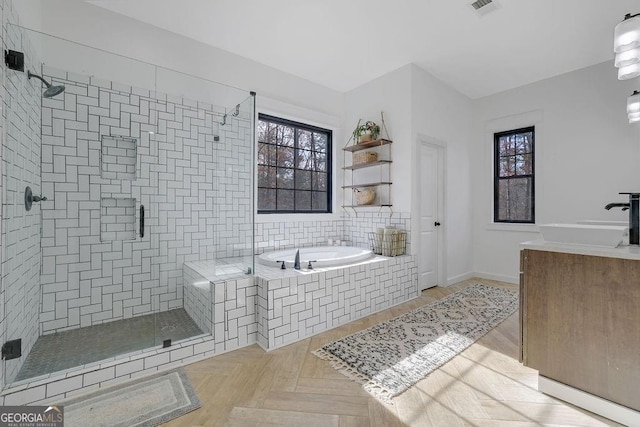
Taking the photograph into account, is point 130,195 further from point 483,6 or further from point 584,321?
point 483,6

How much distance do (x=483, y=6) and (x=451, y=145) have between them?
183 cm

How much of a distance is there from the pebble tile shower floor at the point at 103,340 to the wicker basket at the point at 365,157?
264 cm

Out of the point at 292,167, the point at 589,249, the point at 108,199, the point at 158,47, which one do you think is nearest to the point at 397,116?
the point at 292,167

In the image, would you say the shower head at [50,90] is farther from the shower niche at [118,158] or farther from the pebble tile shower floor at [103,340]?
the pebble tile shower floor at [103,340]

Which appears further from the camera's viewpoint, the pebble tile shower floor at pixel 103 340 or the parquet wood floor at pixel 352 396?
the pebble tile shower floor at pixel 103 340

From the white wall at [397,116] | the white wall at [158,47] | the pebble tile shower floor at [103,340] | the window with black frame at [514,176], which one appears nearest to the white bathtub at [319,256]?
the white wall at [397,116]

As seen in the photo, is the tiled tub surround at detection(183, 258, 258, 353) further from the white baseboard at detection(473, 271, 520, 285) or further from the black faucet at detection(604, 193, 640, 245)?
the white baseboard at detection(473, 271, 520, 285)

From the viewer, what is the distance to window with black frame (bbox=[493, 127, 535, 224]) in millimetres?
3963

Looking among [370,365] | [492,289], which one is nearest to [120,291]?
[370,365]

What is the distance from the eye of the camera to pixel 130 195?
251cm

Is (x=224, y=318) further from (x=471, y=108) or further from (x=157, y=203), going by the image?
(x=471, y=108)

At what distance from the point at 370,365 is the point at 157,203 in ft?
7.51

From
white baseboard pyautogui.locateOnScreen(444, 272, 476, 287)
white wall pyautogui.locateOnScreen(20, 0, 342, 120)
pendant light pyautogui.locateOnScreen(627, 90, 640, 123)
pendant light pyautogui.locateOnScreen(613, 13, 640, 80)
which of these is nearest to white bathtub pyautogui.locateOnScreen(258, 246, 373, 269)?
white baseboard pyautogui.locateOnScreen(444, 272, 476, 287)

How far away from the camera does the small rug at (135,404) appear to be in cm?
143
